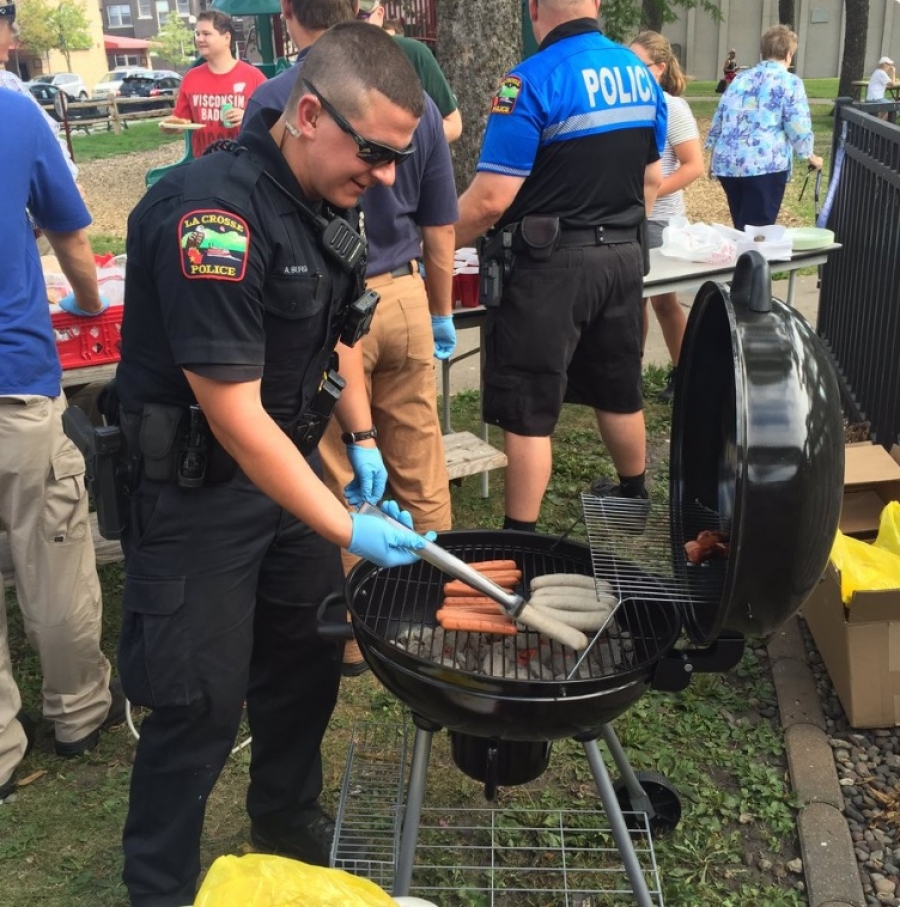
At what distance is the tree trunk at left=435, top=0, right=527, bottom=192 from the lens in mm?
6734

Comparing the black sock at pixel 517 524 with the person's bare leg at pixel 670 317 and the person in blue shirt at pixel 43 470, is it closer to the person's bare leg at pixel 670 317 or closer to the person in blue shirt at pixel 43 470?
the person in blue shirt at pixel 43 470

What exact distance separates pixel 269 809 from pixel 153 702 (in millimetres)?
738

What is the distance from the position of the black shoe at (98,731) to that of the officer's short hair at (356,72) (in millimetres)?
2227

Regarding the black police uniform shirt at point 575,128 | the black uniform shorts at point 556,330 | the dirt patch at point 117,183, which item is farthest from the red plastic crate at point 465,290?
the dirt patch at point 117,183

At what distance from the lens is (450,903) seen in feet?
9.16

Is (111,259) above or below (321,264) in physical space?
below

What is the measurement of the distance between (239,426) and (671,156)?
16.1ft

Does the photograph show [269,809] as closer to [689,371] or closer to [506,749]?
[506,749]

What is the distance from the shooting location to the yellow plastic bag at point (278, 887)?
5.54 feet

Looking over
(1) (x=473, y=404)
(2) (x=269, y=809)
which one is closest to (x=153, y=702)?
(2) (x=269, y=809)

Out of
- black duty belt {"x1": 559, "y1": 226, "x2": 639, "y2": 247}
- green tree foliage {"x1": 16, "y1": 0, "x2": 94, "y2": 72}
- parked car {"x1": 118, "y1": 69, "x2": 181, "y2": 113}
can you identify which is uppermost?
green tree foliage {"x1": 16, "y1": 0, "x2": 94, "y2": 72}

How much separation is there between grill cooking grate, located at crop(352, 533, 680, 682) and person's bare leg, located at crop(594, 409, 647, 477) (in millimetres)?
1711

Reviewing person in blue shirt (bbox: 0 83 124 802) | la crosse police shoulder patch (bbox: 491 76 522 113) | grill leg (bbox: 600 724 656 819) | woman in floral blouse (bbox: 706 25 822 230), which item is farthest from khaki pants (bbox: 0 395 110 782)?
woman in floral blouse (bbox: 706 25 822 230)

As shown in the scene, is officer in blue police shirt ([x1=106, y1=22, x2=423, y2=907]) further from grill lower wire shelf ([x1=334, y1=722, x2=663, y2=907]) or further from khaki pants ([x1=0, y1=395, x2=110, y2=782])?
khaki pants ([x1=0, y1=395, x2=110, y2=782])
